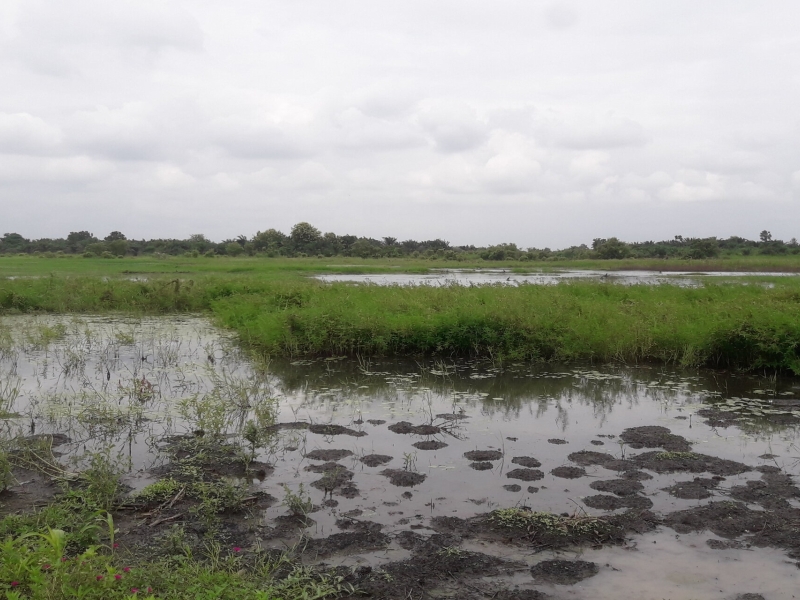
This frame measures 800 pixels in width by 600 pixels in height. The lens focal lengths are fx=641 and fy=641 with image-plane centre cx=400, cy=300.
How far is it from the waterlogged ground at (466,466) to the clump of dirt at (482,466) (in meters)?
0.01

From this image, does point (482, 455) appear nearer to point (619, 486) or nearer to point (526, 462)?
point (526, 462)

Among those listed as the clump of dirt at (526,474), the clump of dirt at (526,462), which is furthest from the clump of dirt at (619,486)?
the clump of dirt at (526,462)

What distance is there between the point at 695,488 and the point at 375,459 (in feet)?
9.17

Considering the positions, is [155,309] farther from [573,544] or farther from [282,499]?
[573,544]

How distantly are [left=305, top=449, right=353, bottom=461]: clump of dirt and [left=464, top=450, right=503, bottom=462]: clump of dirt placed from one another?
1154 mm

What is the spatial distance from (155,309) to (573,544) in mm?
15380

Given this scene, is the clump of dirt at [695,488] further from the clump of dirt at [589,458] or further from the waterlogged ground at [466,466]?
the clump of dirt at [589,458]

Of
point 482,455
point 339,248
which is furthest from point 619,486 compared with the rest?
point 339,248

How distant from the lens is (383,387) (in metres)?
9.28

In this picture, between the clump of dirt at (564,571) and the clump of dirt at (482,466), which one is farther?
the clump of dirt at (482,466)

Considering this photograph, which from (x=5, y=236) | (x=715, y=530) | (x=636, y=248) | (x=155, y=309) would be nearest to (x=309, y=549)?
(x=715, y=530)

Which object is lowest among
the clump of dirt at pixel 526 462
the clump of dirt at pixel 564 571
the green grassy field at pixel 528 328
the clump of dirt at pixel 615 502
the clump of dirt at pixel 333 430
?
the clump of dirt at pixel 564 571

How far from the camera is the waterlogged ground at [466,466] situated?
414 cm

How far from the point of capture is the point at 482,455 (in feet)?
20.4
